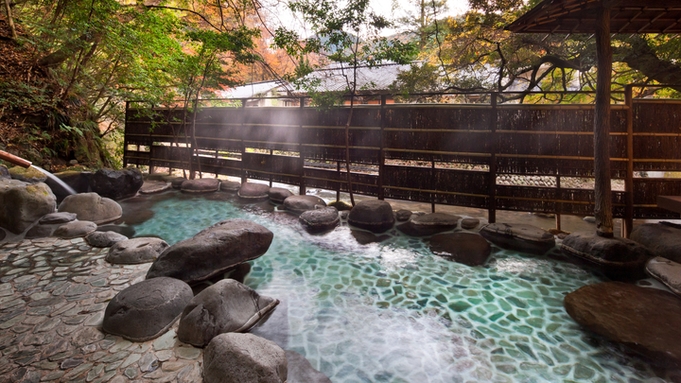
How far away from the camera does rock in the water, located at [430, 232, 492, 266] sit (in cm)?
→ 497

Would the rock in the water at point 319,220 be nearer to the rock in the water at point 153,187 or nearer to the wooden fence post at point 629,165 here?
the rock in the water at point 153,187

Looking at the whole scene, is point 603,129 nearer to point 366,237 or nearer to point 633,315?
point 633,315

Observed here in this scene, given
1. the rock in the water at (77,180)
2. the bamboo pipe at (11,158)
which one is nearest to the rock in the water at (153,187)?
the rock in the water at (77,180)

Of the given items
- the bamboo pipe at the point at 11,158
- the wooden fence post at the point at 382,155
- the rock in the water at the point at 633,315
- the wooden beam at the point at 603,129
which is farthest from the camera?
the wooden fence post at the point at 382,155

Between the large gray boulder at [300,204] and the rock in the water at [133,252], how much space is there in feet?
10.6

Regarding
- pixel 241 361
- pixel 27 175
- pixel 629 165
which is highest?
pixel 629 165

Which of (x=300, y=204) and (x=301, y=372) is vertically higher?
(x=300, y=204)

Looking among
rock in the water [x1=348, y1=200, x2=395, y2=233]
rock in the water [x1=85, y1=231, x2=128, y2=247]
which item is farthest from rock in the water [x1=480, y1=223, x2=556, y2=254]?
rock in the water [x1=85, y1=231, x2=128, y2=247]

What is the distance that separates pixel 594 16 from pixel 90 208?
973cm

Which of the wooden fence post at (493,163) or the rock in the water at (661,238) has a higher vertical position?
the wooden fence post at (493,163)

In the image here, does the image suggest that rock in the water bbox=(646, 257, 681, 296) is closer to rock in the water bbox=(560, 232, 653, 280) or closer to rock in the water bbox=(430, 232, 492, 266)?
rock in the water bbox=(560, 232, 653, 280)

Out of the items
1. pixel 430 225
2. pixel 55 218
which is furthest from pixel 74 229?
pixel 430 225

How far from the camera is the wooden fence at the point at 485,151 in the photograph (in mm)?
5410

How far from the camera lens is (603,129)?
16.0 feet
